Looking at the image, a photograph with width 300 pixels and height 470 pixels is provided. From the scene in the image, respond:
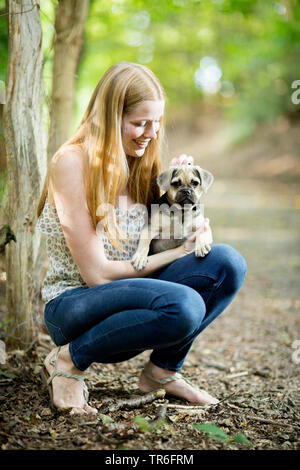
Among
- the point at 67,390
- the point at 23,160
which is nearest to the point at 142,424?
the point at 67,390

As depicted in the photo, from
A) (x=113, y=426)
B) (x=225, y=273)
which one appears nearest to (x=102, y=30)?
(x=225, y=273)

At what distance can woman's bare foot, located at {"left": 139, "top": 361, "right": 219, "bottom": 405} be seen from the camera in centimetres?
265

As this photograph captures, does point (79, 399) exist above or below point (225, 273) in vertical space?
below

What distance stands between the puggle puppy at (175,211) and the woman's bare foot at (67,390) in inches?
35.2

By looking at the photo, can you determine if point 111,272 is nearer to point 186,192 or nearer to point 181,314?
point 181,314

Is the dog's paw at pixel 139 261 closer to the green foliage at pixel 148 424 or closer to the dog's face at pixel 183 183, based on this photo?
the dog's face at pixel 183 183

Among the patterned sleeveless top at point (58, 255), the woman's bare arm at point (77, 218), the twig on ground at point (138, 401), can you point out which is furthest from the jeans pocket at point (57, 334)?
the twig on ground at point (138, 401)

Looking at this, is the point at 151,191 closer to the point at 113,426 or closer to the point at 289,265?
Result: the point at 113,426

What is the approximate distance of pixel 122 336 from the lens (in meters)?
2.29

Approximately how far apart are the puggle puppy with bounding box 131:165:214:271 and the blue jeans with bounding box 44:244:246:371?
45cm

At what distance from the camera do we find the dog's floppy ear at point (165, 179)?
9.96ft

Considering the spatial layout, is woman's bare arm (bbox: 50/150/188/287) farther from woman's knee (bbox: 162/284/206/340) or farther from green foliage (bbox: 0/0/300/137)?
green foliage (bbox: 0/0/300/137)

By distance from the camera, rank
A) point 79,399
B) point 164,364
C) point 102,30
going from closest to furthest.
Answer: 1. point 79,399
2. point 164,364
3. point 102,30

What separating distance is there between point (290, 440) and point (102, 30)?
975 cm
